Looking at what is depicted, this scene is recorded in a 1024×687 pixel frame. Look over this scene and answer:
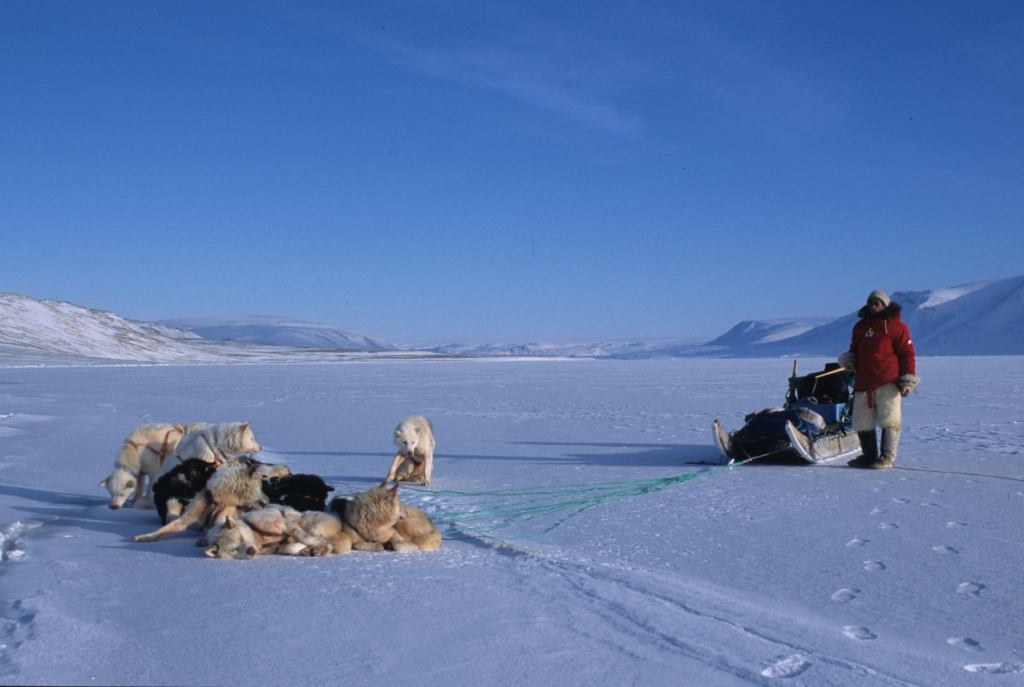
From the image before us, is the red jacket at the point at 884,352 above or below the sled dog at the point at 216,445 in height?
above

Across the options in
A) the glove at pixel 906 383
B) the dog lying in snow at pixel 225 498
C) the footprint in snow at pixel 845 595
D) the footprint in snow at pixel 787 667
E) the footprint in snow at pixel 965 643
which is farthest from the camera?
the glove at pixel 906 383

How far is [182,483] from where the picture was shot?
15.1ft

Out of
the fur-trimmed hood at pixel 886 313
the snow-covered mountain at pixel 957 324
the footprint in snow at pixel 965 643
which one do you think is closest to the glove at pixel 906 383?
the fur-trimmed hood at pixel 886 313

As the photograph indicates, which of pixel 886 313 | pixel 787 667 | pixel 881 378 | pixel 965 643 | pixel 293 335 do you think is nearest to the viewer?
pixel 787 667

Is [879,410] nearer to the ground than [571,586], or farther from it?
farther from it

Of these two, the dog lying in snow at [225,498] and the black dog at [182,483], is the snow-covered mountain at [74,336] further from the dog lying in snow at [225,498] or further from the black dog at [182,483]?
the dog lying in snow at [225,498]

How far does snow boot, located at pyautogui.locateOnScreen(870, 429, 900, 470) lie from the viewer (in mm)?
6914

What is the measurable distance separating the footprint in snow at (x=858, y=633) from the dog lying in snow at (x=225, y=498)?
108 inches

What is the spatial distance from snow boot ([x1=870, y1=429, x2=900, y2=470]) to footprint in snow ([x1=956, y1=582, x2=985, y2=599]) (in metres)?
3.52

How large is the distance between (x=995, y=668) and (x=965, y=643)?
212 millimetres

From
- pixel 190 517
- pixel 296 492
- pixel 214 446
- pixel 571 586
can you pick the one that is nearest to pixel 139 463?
pixel 214 446

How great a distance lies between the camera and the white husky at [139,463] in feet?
17.1

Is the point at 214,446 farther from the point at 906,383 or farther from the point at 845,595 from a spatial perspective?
the point at 906,383

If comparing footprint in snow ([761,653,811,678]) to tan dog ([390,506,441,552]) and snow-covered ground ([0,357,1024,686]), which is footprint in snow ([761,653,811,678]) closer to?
snow-covered ground ([0,357,1024,686])
